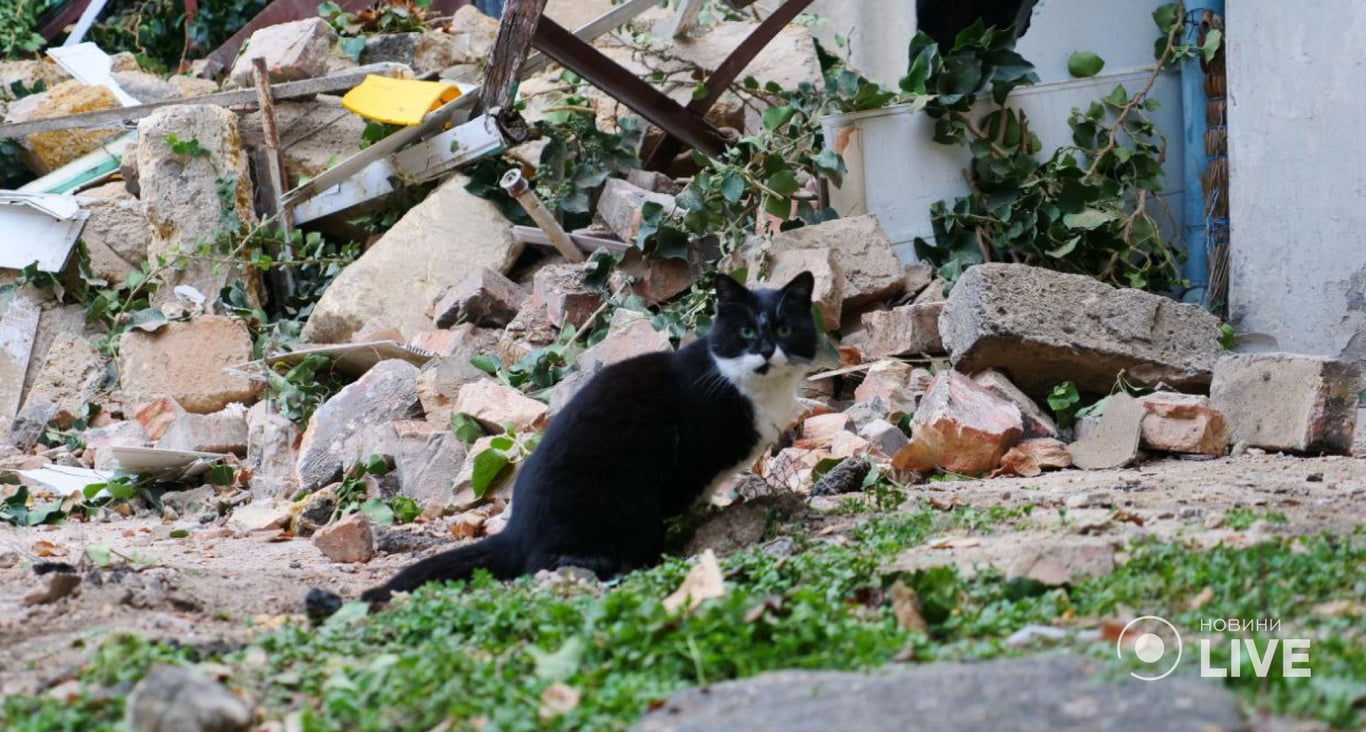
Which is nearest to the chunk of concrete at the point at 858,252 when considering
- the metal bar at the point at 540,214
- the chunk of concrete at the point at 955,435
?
the chunk of concrete at the point at 955,435

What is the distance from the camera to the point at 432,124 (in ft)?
29.7

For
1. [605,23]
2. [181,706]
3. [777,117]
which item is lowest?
[181,706]

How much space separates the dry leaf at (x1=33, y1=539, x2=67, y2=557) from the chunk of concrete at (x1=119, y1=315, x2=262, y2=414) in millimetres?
2583

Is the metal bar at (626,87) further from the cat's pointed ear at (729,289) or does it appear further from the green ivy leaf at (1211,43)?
the cat's pointed ear at (729,289)

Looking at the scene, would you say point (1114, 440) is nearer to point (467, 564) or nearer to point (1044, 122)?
point (1044, 122)

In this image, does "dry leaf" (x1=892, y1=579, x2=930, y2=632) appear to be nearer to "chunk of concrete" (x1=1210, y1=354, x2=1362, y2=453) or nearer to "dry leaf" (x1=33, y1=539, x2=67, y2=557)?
"chunk of concrete" (x1=1210, y1=354, x2=1362, y2=453)

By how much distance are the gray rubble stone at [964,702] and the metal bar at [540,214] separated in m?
5.80

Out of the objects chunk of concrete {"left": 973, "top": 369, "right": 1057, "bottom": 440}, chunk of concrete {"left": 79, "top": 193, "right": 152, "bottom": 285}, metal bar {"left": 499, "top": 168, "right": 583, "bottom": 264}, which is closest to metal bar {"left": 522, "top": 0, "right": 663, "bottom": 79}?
metal bar {"left": 499, "top": 168, "right": 583, "bottom": 264}

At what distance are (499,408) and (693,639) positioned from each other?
3.69 metres

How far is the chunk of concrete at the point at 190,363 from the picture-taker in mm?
8555

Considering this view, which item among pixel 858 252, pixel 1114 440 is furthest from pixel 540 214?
→ pixel 1114 440

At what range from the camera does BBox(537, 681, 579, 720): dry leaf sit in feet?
8.75

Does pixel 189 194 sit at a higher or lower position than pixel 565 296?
higher

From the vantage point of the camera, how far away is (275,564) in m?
5.28
